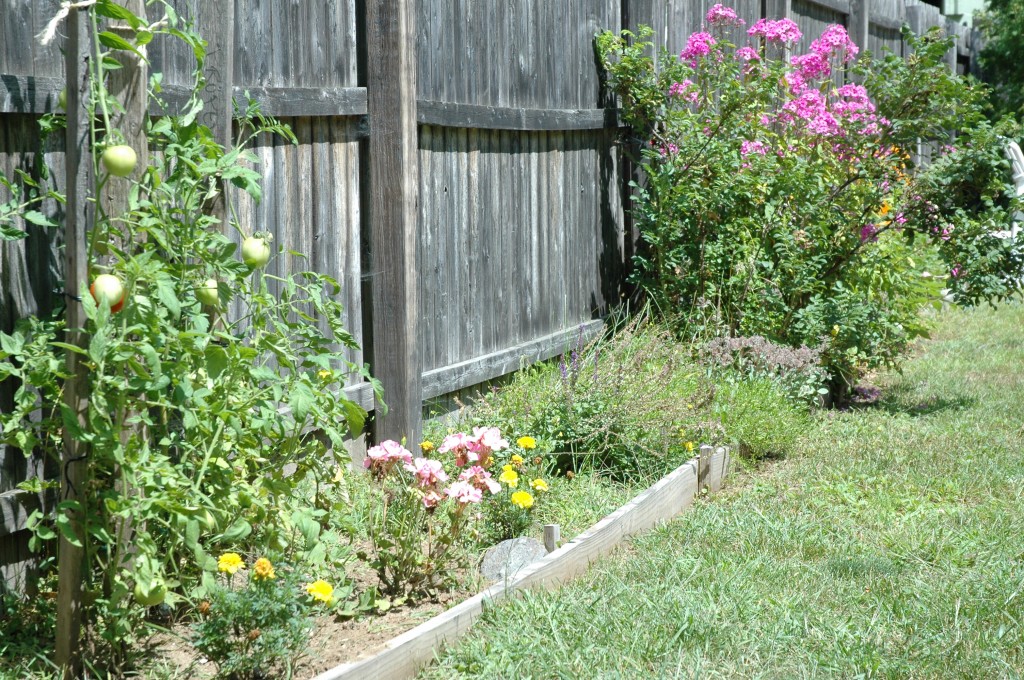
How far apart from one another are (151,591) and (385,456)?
1.17 meters

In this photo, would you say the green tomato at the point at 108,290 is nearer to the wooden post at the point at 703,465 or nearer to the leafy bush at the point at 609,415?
the leafy bush at the point at 609,415

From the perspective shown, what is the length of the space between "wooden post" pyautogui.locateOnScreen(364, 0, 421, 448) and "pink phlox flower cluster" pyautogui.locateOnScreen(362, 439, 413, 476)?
68 centimetres

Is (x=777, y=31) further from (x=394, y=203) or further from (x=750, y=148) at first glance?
(x=394, y=203)

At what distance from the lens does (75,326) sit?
2678 millimetres

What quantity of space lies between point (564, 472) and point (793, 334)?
2.16m

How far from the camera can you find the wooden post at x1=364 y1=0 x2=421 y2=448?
4.39m

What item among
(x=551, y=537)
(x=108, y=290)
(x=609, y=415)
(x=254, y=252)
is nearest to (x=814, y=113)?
(x=609, y=415)

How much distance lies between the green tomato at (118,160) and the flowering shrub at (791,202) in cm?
440

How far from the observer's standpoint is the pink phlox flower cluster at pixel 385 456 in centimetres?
367

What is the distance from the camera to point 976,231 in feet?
20.5

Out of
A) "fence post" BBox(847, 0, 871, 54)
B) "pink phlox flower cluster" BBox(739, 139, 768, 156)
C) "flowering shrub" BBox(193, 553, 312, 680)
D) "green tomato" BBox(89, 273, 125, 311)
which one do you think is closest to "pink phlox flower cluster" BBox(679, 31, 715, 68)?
"pink phlox flower cluster" BBox(739, 139, 768, 156)

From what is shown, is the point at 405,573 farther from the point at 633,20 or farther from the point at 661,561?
the point at 633,20

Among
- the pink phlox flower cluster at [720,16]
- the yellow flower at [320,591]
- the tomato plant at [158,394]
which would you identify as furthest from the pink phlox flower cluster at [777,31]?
the yellow flower at [320,591]

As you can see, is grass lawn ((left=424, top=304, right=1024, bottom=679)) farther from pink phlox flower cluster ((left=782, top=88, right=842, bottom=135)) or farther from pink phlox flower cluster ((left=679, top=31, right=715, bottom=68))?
pink phlox flower cluster ((left=679, top=31, right=715, bottom=68))
